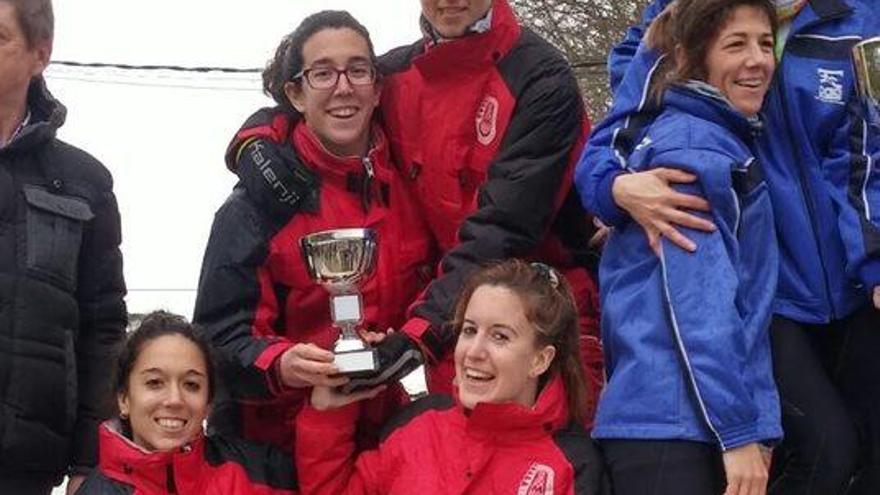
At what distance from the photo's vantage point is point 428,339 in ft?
11.6

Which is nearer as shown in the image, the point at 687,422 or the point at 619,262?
the point at 687,422

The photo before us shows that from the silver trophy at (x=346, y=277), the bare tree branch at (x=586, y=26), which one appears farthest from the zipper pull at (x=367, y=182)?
the bare tree branch at (x=586, y=26)

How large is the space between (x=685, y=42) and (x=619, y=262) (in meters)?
0.55

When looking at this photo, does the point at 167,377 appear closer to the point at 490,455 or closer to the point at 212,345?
the point at 212,345

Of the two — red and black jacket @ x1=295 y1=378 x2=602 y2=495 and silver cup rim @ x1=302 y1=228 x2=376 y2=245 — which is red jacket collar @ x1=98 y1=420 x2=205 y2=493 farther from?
silver cup rim @ x1=302 y1=228 x2=376 y2=245

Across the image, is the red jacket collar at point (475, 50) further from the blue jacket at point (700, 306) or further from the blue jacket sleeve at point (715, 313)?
the blue jacket sleeve at point (715, 313)

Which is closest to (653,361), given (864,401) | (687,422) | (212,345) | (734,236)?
(687,422)

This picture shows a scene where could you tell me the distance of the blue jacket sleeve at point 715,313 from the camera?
2.94m

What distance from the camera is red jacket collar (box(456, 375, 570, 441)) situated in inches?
129

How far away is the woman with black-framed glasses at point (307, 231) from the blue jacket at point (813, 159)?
23.3 inches

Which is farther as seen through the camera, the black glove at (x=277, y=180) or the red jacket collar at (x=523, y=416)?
the black glove at (x=277, y=180)

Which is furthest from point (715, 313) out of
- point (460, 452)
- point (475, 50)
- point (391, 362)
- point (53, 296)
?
point (53, 296)

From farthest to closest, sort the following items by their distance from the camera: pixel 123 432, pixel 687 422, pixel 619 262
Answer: pixel 123 432
pixel 619 262
pixel 687 422

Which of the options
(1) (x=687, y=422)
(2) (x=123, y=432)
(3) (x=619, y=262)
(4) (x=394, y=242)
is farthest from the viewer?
(4) (x=394, y=242)
